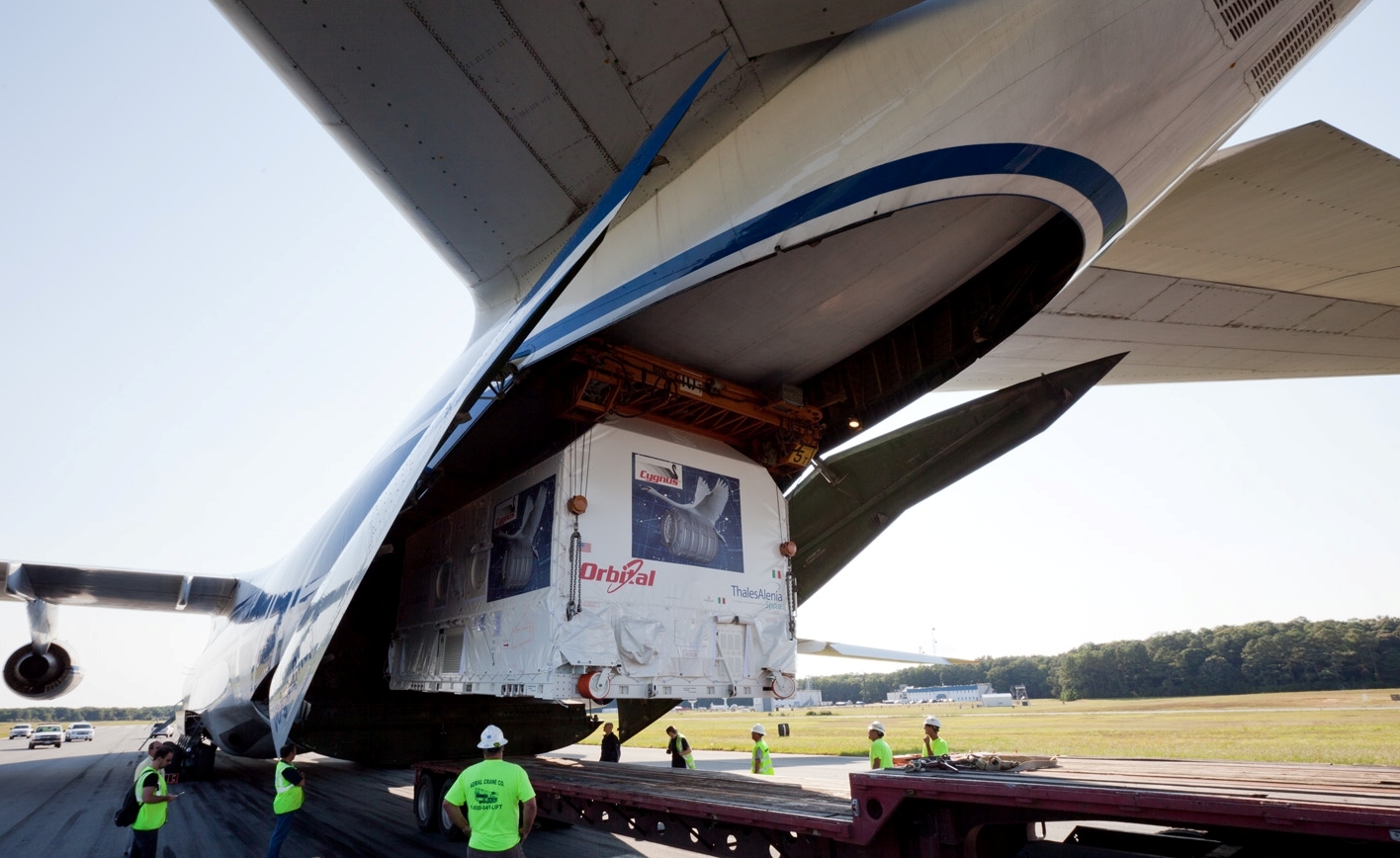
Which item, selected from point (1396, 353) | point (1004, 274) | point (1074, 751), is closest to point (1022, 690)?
point (1074, 751)

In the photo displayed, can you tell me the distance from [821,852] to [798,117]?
4.81 m

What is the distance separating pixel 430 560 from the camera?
9719mm

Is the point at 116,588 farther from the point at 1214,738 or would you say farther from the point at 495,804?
the point at 1214,738

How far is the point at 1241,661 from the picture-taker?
5047cm

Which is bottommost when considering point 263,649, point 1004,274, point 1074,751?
point 1074,751

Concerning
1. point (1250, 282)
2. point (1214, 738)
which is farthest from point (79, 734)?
point (1250, 282)

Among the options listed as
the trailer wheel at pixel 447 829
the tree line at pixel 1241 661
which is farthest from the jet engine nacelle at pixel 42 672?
the tree line at pixel 1241 661

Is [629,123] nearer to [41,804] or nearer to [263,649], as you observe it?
[263,649]

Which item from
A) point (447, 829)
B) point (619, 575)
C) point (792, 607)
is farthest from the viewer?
point (792, 607)

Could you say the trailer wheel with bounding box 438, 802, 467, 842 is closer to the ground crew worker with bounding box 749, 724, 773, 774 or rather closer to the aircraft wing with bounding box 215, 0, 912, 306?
the ground crew worker with bounding box 749, 724, 773, 774

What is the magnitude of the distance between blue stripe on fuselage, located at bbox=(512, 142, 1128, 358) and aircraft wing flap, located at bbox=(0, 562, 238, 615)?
15.4 meters

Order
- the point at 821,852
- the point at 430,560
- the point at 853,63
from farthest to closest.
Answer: the point at 430,560 < the point at 853,63 < the point at 821,852

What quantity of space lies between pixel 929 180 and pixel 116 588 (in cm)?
1846

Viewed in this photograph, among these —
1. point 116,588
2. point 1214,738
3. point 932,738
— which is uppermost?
point 116,588
